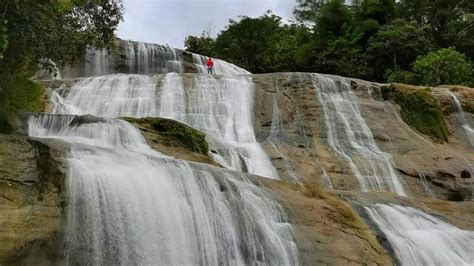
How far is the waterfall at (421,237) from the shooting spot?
11.1 m

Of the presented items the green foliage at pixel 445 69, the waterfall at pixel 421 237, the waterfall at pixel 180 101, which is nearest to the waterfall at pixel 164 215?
the waterfall at pixel 421 237

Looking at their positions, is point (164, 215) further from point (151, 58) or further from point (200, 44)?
point (200, 44)

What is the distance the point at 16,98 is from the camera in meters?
16.4

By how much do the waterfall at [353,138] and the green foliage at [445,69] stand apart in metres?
9.08

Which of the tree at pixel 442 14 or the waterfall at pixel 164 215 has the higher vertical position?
the tree at pixel 442 14

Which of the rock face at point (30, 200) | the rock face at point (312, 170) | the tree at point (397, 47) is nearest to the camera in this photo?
the rock face at point (30, 200)

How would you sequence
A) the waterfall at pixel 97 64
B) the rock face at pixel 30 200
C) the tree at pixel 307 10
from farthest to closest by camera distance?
the tree at pixel 307 10, the waterfall at pixel 97 64, the rock face at pixel 30 200

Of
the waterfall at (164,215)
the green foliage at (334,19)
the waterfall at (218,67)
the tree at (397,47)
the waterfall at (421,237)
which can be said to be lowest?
the waterfall at (421,237)

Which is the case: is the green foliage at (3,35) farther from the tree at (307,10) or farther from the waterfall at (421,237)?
the tree at (307,10)

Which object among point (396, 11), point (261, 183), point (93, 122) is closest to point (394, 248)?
point (261, 183)

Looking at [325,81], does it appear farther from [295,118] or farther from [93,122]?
[93,122]

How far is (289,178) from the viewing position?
A: 54.0 feet

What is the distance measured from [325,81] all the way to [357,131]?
3195 mm

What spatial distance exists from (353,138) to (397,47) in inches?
634
